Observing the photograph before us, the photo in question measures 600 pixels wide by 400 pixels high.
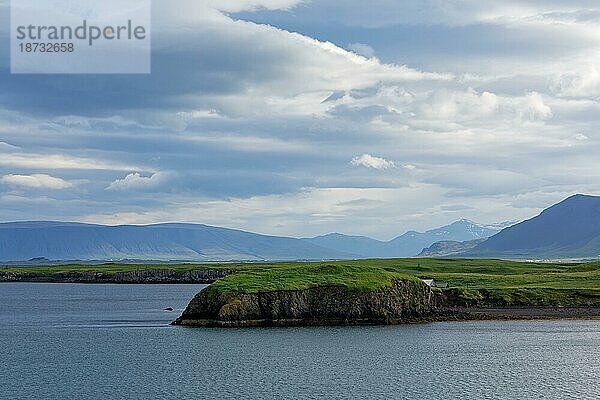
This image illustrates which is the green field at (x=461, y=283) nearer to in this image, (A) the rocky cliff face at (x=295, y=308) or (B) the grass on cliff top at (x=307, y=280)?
(B) the grass on cliff top at (x=307, y=280)

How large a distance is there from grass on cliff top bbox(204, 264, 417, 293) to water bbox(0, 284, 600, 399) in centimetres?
726

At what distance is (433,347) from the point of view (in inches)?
3750

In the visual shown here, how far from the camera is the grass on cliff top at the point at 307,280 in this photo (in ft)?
376

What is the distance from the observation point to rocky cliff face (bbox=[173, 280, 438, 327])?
370 feet

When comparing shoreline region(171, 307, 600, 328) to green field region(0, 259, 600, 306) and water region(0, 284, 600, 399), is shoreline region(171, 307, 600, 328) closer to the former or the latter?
water region(0, 284, 600, 399)

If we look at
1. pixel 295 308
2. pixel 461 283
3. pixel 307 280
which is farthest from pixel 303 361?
pixel 461 283

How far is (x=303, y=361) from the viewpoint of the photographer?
85062 millimetres

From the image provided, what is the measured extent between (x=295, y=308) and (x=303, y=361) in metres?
29.4

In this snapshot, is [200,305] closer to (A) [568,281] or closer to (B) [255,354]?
(B) [255,354]

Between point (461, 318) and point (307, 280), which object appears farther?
point (461, 318)

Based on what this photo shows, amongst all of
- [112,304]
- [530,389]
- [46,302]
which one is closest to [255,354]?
[530,389]

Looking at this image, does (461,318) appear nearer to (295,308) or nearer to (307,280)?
(307,280)

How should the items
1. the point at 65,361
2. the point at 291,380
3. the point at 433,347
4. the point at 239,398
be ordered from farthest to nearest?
the point at 433,347 → the point at 65,361 → the point at 291,380 → the point at 239,398

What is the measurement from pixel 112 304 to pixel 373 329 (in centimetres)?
8168
